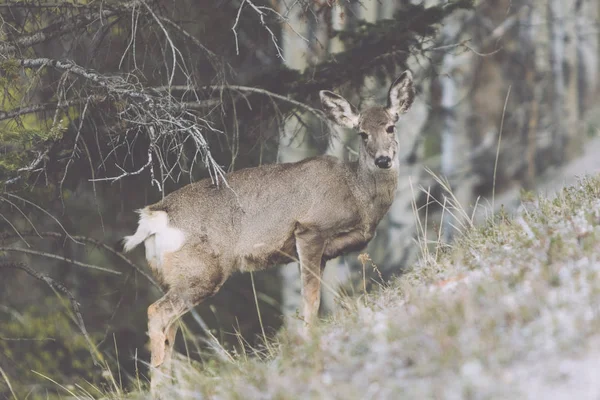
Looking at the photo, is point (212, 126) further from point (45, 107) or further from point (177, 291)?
point (177, 291)

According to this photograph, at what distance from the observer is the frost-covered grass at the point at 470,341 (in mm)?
3240

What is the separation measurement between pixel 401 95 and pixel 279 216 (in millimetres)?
1516

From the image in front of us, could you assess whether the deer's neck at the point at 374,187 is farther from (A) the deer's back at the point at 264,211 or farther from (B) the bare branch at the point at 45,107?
(B) the bare branch at the point at 45,107

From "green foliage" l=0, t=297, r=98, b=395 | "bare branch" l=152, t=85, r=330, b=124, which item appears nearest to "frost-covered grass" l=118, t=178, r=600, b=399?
"bare branch" l=152, t=85, r=330, b=124

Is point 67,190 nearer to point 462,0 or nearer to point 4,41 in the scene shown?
point 4,41

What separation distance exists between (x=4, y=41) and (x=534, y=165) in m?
14.4

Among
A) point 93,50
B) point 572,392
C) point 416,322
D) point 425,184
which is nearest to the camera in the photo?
point 572,392

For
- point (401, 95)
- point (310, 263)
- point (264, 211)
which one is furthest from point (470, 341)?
point (401, 95)

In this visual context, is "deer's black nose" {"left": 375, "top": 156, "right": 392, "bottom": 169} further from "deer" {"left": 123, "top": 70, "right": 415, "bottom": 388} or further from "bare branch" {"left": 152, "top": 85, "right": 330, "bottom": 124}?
"bare branch" {"left": 152, "top": 85, "right": 330, "bottom": 124}

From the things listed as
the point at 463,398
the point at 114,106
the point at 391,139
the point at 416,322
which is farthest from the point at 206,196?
the point at 463,398

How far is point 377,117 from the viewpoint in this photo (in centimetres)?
685

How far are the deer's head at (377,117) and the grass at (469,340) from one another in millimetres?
1876

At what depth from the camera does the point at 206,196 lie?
6.82 meters

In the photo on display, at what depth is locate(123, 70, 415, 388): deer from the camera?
656 cm
